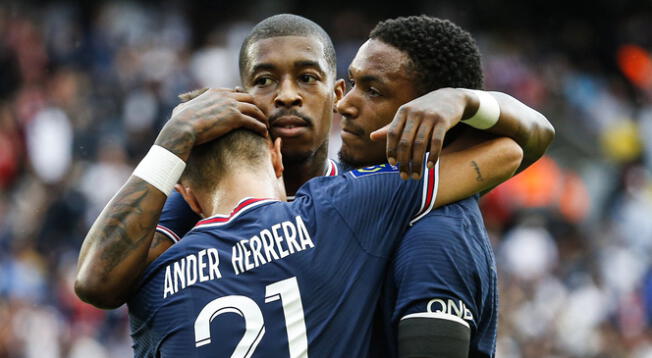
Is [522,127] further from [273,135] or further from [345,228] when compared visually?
[273,135]

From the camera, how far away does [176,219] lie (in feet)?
14.6

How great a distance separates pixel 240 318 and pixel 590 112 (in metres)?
13.1

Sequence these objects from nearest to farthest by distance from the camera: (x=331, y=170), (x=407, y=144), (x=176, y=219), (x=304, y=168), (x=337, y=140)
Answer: (x=407, y=144)
(x=176, y=219)
(x=304, y=168)
(x=331, y=170)
(x=337, y=140)

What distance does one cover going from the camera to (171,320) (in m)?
3.71

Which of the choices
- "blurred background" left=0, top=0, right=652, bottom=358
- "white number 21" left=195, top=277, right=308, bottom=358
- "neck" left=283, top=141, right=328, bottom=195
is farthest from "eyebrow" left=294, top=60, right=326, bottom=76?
"blurred background" left=0, top=0, right=652, bottom=358

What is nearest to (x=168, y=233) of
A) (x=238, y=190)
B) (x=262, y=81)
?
(x=238, y=190)

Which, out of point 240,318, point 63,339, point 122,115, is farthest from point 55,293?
point 240,318

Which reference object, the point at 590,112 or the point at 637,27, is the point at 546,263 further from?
the point at 637,27

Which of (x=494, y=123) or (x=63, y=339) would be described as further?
(x=63, y=339)

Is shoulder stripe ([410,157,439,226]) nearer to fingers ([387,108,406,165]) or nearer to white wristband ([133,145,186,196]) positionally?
fingers ([387,108,406,165])

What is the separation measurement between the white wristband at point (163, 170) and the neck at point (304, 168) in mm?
868

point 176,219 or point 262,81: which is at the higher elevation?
point 262,81

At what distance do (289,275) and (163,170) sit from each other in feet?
2.22

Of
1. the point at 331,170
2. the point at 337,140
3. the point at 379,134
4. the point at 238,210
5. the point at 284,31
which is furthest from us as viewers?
the point at 337,140
